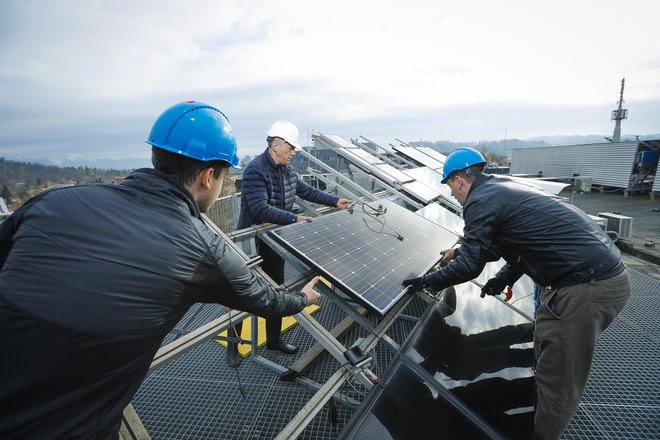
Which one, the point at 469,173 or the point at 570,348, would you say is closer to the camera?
the point at 570,348

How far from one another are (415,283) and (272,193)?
2.20m

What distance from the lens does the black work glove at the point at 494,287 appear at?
140 inches

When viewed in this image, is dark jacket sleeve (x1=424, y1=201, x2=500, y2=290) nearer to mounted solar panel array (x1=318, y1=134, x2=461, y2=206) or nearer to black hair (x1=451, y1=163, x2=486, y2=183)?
black hair (x1=451, y1=163, x2=486, y2=183)

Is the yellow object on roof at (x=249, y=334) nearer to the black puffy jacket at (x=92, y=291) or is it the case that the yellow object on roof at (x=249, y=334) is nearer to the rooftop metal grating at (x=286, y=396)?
the rooftop metal grating at (x=286, y=396)

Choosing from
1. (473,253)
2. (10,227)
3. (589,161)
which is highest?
(10,227)

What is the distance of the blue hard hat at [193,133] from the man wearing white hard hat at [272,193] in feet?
5.75

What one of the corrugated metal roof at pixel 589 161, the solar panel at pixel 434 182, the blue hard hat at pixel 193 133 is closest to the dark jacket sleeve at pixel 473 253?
the blue hard hat at pixel 193 133

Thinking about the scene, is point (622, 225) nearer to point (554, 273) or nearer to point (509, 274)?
point (509, 274)

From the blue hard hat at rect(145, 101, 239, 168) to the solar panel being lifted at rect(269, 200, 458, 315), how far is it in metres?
1.20

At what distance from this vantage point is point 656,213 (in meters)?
13.4

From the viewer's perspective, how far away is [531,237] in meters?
2.71

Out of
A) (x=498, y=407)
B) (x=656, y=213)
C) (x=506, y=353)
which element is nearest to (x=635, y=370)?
(x=506, y=353)

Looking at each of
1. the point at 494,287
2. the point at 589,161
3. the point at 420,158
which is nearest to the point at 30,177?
the point at 494,287

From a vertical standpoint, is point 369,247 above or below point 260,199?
below
